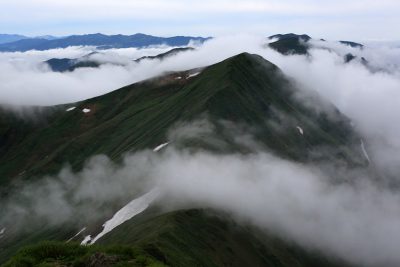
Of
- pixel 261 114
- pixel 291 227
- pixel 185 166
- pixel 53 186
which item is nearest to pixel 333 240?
pixel 291 227

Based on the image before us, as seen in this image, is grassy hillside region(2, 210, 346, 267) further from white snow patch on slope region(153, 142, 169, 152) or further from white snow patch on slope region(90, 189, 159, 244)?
white snow patch on slope region(153, 142, 169, 152)

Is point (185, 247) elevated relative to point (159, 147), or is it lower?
elevated

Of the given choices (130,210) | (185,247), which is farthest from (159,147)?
(185,247)

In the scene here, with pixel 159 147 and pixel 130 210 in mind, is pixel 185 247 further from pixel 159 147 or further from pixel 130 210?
pixel 159 147

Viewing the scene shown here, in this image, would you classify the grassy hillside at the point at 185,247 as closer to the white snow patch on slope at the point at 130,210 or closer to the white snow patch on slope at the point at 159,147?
the white snow patch on slope at the point at 130,210

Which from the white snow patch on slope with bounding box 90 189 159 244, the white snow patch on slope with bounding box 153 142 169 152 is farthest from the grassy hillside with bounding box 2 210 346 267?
the white snow patch on slope with bounding box 153 142 169 152

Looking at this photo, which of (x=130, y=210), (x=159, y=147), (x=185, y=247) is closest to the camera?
(x=185, y=247)

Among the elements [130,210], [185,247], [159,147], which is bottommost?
[130,210]

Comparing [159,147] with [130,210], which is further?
[159,147]

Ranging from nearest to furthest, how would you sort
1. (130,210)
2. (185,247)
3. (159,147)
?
(185,247)
(130,210)
(159,147)

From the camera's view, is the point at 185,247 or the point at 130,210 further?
the point at 130,210
